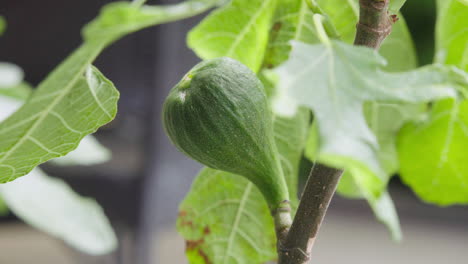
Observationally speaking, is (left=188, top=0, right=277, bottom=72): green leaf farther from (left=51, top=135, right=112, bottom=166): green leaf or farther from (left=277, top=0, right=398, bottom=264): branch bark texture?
Result: (left=51, top=135, right=112, bottom=166): green leaf

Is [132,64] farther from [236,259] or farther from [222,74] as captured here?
[222,74]

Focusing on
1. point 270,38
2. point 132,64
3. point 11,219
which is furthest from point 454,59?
point 11,219

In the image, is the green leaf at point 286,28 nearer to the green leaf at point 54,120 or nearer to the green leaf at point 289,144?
the green leaf at point 289,144

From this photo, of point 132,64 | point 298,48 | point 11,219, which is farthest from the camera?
point 11,219

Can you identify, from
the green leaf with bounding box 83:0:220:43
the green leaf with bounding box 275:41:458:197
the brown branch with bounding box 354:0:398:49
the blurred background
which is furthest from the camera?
the blurred background

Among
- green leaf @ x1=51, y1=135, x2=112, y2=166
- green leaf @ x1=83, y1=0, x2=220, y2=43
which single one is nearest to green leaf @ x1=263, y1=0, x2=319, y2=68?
green leaf @ x1=83, y1=0, x2=220, y2=43
